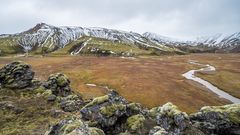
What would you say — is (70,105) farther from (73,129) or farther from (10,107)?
(73,129)

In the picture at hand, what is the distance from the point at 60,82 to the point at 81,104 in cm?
1322

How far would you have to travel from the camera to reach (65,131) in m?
26.0

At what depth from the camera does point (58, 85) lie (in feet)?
212

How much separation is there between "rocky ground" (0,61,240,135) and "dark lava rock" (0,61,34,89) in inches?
298

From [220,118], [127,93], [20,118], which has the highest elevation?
[220,118]

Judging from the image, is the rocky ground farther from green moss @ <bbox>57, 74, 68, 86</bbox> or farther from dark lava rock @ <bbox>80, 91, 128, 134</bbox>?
green moss @ <bbox>57, 74, 68, 86</bbox>

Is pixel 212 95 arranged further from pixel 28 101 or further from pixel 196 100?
pixel 28 101

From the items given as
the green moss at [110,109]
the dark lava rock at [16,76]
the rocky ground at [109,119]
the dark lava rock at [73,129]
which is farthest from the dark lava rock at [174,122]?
the dark lava rock at [16,76]

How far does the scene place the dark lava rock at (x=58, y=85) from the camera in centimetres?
6238

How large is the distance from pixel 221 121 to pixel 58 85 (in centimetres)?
3895

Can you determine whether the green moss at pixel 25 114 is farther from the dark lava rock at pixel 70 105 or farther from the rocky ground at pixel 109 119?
the dark lava rock at pixel 70 105

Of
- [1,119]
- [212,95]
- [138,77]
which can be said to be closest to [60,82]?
[1,119]

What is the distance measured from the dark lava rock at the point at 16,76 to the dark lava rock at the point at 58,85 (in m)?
4.16

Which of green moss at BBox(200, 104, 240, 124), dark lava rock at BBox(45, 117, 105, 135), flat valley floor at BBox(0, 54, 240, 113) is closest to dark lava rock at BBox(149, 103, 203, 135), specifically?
green moss at BBox(200, 104, 240, 124)
